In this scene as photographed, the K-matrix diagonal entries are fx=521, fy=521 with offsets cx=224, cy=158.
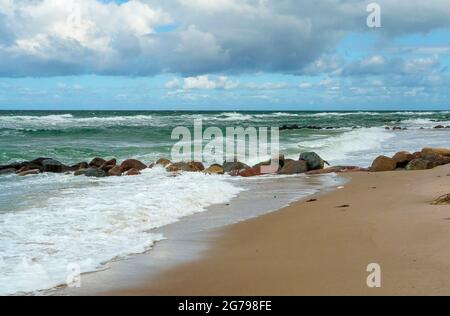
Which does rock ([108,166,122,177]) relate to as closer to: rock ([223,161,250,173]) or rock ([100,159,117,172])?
rock ([100,159,117,172])

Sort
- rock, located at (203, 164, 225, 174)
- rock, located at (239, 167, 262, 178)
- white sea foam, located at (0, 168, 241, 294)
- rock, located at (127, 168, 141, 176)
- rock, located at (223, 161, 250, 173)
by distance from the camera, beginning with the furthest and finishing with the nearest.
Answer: rock, located at (223, 161, 250, 173)
rock, located at (203, 164, 225, 174)
rock, located at (127, 168, 141, 176)
rock, located at (239, 167, 262, 178)
white sea foam, located at (0, 168, 241, 294)

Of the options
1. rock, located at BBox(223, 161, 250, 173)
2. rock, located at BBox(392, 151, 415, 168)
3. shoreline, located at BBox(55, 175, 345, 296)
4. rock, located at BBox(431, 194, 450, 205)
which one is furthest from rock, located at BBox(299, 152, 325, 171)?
rock, located at BBox(431, 194, 450, 205)

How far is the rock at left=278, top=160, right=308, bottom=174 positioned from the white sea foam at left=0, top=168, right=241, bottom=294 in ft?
8.48

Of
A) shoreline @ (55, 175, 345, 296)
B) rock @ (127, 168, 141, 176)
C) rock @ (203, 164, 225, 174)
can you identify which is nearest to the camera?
shoreline @ (55, 175, 345, 296)

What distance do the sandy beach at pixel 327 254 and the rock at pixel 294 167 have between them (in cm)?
605

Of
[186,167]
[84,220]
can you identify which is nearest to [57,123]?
[186,167]

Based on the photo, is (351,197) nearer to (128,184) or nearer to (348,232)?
(348,232)

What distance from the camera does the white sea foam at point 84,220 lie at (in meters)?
5.31

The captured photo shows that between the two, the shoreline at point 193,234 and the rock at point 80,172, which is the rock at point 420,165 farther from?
the rock at point 80,172

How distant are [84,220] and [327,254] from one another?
3.76 meters

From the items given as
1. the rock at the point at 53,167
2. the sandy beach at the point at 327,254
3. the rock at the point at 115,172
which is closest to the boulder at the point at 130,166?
the rock at the point at 115,172

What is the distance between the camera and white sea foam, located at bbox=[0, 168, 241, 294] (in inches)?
209

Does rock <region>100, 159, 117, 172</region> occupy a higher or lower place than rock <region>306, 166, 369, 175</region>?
higher

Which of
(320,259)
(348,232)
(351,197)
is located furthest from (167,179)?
(320,259)
